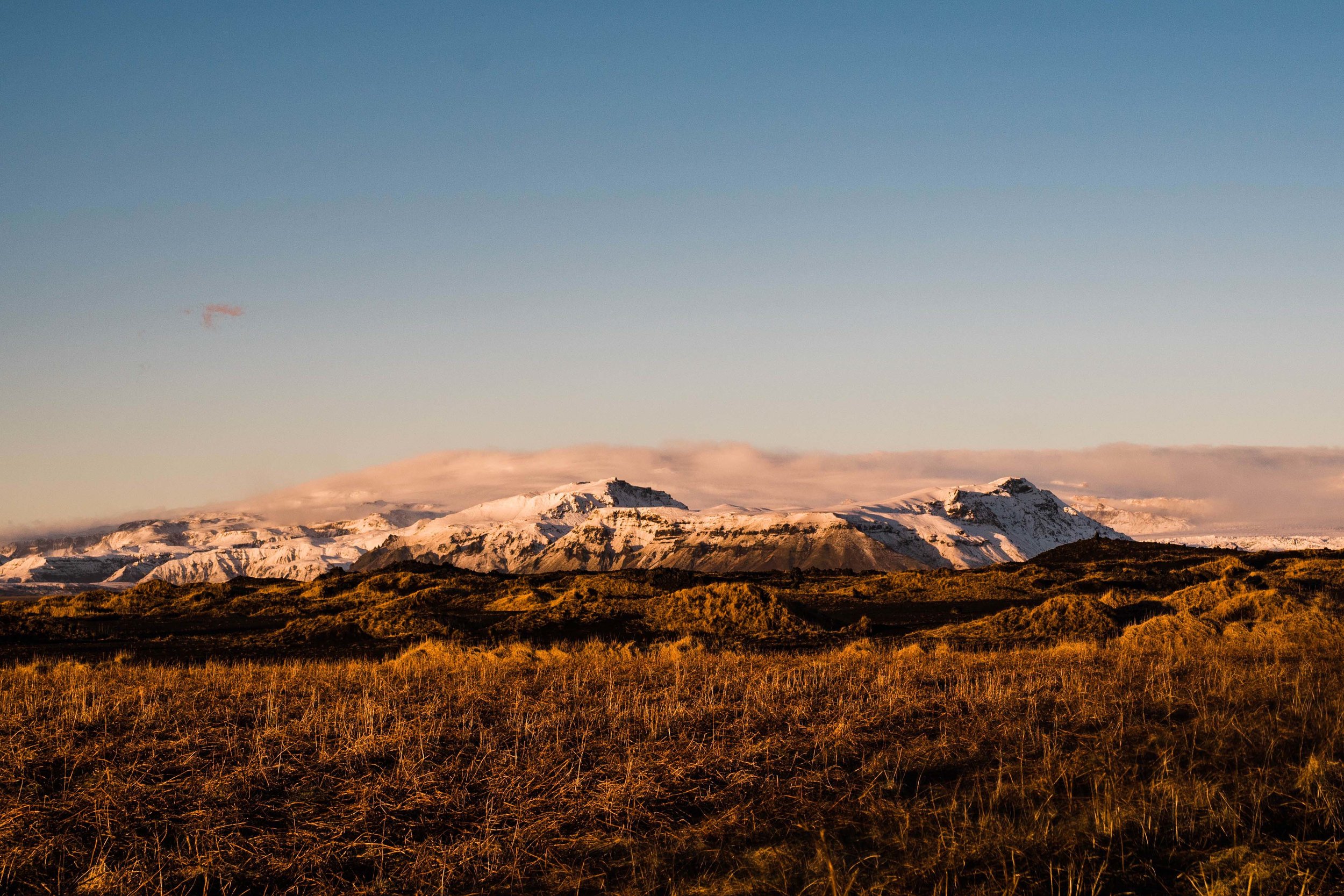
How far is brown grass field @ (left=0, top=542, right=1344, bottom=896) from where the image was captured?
7582 millimetres

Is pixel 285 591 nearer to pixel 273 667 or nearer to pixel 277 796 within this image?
pixel 273 667

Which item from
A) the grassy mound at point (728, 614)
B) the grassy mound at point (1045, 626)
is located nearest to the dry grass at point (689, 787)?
the grassy mound at point (1045, 626)

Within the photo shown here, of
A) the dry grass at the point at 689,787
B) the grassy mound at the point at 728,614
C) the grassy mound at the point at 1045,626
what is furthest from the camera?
the grassy mound at the point at 728,614

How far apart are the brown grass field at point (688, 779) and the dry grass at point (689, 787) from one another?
39 millimetres

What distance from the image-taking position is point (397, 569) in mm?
86375

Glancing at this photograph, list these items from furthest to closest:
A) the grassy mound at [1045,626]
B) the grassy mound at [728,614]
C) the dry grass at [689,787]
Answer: the grassy mound at [728,614], the grassy mound at [1045,626], the dry grass at [689,787]

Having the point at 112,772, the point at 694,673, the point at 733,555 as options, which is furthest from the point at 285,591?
the point at 733,555

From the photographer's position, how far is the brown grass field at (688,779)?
24.9 feet

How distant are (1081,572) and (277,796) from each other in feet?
218

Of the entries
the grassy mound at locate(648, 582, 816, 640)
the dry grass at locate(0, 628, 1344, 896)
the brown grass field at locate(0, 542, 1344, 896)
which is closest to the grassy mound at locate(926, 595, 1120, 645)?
the grassy mound at locate(648, 582, 816, 640)

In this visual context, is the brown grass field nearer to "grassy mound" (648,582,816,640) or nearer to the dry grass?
the dry grass

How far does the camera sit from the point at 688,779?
988cm

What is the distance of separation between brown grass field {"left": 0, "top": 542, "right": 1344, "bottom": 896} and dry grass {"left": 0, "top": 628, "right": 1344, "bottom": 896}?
0.04 metres

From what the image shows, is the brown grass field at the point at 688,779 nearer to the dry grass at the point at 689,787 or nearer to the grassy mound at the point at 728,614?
the dry grass at the point at 689,787
